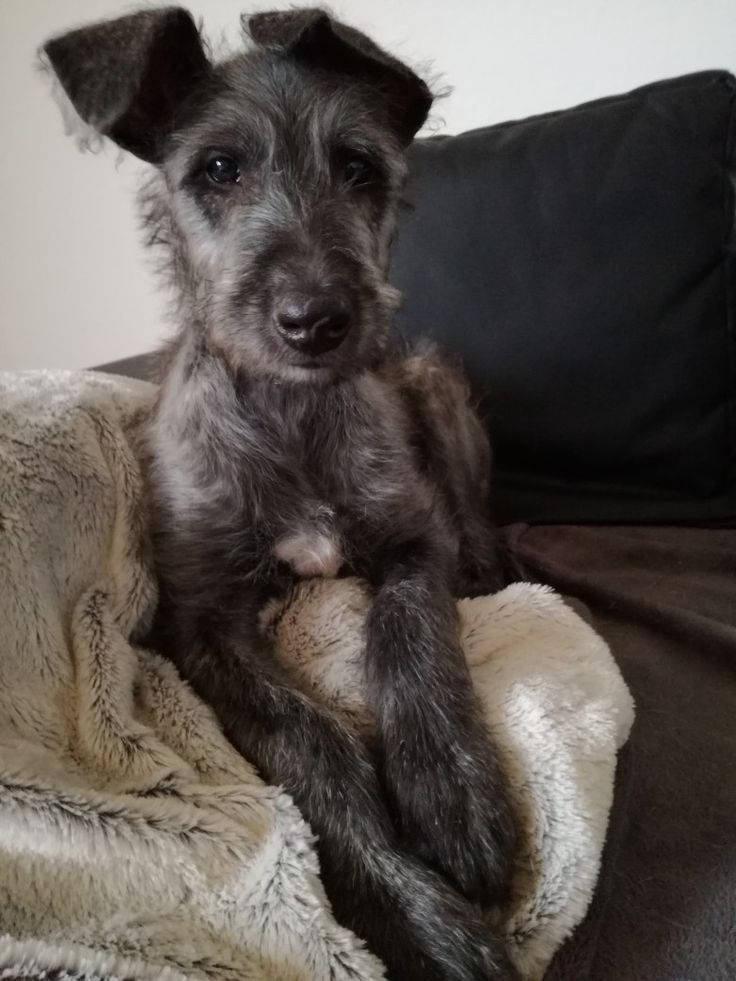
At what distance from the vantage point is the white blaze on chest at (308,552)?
5.56 ft

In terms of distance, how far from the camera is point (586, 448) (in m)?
2.34

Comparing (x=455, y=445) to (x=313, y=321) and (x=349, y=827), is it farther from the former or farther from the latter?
(x=349, y=827)

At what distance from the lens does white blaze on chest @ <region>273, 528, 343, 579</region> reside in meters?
1.70

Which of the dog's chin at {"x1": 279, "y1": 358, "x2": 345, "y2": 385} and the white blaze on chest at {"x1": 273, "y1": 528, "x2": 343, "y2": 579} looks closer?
the dog's chin at {"x1": 279, "y1": 358, "x2": 345, "y2": 385}

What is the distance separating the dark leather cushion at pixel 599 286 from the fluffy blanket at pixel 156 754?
0.84 meters

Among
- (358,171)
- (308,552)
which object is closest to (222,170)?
(358,171)

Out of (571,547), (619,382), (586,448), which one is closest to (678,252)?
(619,382)

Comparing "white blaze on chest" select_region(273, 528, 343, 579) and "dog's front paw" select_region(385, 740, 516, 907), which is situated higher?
"white blaze on chest" select_region(273, 528, 343, 579)

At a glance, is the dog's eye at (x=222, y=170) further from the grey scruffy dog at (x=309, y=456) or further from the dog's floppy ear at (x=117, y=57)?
the dog's floppy ear at (x=117, y=57)

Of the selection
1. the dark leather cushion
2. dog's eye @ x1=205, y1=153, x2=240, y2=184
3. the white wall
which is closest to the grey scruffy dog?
dog's eye @ x1=205, y1=153, x2=240, y2=184

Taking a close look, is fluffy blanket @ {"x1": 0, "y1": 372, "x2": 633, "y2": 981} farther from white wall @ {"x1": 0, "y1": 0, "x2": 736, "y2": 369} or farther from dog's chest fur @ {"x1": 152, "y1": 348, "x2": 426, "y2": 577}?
white wall @ {"x1": 0, "y1": 0, "x2": 736, "y2": 369}

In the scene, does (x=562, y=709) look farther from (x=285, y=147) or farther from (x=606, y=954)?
(x=285, y=147)

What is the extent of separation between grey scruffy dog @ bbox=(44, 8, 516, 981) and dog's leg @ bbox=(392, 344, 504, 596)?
0.25 feet

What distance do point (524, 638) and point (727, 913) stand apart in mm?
548
